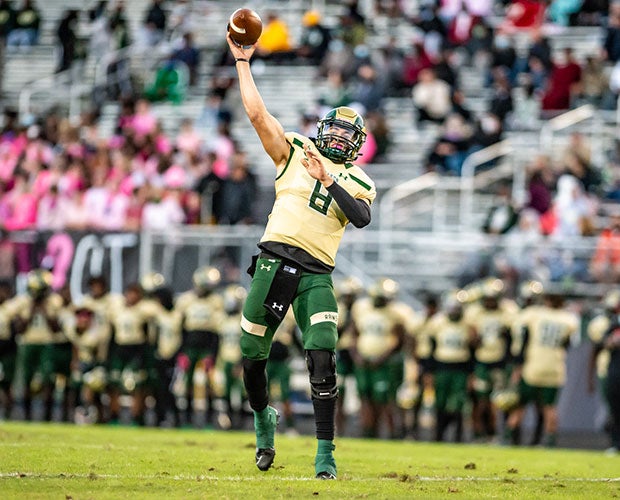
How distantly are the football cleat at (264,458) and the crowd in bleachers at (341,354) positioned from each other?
8.08 metres

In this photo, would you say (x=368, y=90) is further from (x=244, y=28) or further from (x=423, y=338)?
(x=244, y=28)

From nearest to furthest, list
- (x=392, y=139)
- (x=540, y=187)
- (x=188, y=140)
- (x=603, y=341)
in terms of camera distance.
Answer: (x=603, y=341), (x=540, y=187), (x=188, y=140), (x=392, y=139)

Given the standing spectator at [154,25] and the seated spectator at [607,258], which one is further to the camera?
the standing spectator at [154,25]

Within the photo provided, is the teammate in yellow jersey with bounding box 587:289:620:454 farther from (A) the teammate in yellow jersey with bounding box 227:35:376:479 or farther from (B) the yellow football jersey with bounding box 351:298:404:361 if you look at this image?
(A) the teammate in yellow jersey with bounding box 227:35:376:479

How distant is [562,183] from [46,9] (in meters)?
13.1

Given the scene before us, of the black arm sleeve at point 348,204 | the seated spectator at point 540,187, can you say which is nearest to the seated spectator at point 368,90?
the seated spectator at point 540,187

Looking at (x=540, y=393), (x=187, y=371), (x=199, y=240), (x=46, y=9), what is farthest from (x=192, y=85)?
(x=540, y=393)

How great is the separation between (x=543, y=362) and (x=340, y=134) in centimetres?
845

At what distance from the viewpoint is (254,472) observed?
368 inches

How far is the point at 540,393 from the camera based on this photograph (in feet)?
56.2

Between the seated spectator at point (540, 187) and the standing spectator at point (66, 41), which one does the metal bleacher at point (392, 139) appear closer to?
the standing spectator at point (66, 41)

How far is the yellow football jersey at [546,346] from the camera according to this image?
17.0m

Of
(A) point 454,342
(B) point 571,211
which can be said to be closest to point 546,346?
(A) point 454,342

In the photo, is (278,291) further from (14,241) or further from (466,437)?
(14,241)
